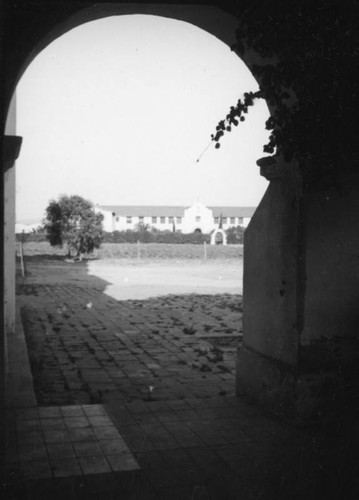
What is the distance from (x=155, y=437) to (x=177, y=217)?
10203 cm

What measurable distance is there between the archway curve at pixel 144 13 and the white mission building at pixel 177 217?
93.0 m

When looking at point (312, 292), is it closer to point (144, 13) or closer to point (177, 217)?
point (144, 13)

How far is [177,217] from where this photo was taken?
106 meters

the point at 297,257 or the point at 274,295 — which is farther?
the point at 274,295

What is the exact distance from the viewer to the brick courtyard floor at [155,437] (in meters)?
3.47

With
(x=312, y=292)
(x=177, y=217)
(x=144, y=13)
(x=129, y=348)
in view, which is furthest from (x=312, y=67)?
(x=177, y=217)

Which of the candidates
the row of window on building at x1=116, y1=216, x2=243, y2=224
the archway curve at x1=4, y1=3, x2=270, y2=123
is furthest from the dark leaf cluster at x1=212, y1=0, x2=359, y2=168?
the row of window on building at x1=116, y1=216, x2=243, y2=224

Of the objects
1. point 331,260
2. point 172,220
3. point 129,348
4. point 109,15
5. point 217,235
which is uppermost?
point 172,220

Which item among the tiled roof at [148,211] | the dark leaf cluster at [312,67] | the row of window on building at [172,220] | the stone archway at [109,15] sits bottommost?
the dark leaf cluster at [312,67]

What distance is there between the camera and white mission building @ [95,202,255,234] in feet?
323

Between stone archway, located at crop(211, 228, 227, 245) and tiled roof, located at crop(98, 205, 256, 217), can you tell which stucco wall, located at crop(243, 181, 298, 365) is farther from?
tiled roof, located at crop(98, 205, 256, 217)

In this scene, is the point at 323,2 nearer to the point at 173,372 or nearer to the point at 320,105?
the point at 320,105

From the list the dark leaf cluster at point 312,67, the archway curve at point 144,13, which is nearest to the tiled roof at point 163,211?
the archway curve at point 144,13

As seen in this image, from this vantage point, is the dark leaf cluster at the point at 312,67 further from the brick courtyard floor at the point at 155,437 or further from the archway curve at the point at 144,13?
the brick courtyard floor at the point at 155,437
